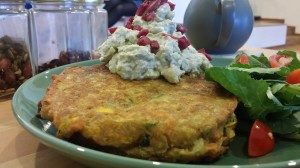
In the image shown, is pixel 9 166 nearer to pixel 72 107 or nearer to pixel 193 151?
pixel 72 107

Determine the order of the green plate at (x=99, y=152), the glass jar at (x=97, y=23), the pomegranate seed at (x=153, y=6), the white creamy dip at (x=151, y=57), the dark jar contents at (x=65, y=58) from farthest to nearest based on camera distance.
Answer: the glass jar at (x=97, y=23) → the dark jar contents at (x=65, y=58) → the pomegranate seed at (x=153, y=6) → the white creamy dip at (x=151, y=57) → the green plate at (x=99, y=152)

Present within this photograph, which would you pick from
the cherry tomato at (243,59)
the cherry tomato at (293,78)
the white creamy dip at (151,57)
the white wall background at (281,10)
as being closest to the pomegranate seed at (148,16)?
the white creamy dip at (151,57)

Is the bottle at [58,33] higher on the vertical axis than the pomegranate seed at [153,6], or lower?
lower

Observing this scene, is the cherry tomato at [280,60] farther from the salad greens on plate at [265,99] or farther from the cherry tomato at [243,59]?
the salad greens on plate at [265,99]

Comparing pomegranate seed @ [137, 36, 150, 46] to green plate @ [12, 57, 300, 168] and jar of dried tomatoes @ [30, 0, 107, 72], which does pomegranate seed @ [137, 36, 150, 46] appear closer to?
green plate @ [12, 57, 300, 168]

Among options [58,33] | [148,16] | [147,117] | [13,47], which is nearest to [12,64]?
[13,47]

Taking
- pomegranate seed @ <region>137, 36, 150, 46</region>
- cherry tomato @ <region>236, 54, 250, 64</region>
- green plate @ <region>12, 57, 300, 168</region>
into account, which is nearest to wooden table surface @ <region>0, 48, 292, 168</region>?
green plate @ <region>12, 57, 300, 168</region>

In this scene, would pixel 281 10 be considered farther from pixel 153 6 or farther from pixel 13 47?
pixel 13 47

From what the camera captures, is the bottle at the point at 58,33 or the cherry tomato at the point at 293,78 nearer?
the cherry tomato at the point at 293,78

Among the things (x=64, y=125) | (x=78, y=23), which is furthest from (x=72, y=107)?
(x=78, y=23)
